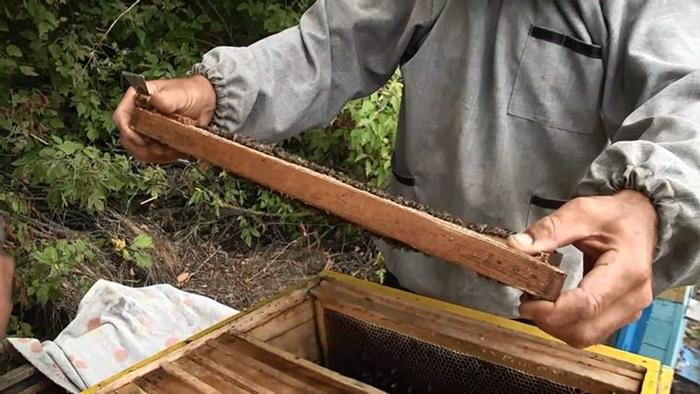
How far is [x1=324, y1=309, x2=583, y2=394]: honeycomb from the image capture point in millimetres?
1378

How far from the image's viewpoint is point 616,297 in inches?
36.7

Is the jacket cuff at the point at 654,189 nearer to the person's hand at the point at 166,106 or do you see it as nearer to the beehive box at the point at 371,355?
the beehive box at the point at 371,355

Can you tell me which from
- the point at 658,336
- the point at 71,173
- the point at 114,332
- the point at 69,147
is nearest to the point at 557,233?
the point at 114,332

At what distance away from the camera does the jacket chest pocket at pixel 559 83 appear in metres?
1.40

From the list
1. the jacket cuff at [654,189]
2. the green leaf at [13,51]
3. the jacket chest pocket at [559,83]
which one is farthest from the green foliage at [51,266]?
the jacket cuff at [654,189]

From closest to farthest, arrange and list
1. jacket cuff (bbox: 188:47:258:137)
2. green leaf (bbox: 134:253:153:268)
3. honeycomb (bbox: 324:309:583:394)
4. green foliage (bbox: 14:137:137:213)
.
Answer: honeycomb (bbox: 324:309:583:394)
jacket cuff (bbox: 188:47:258:137)
green foliage (bbox: 14:137:137:213)
green leaf (bbox: 134:253:153:268)

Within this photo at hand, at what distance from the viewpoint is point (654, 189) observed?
0.96 metres

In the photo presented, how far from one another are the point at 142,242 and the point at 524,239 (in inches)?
128

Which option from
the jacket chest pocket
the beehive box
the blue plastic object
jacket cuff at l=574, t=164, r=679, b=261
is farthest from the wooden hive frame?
the blue plastic object

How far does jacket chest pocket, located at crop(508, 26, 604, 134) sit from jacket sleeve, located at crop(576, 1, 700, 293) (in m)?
0.04

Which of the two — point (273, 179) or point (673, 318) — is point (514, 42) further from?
point (673, 318)

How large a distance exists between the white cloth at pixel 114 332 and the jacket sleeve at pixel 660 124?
1.82 metres

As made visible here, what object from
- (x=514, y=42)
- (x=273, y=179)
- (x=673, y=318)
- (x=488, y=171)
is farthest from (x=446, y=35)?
(x=673, y=318)

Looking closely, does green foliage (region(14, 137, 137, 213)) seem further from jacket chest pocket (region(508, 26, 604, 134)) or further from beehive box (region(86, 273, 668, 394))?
jacket chest pocket (region(508, 26, 604, 134))
